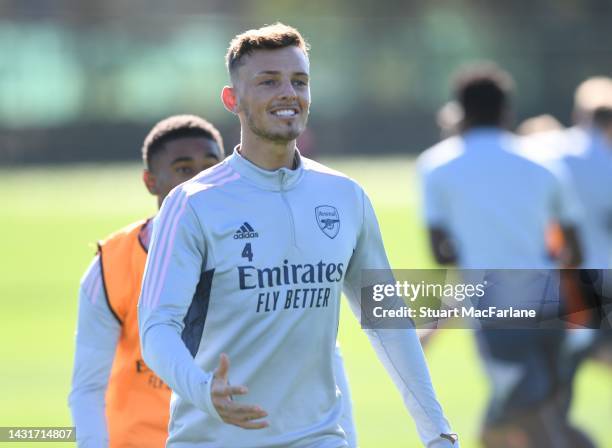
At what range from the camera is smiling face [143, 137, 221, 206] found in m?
5.59

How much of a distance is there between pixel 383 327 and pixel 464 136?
3.71 meters

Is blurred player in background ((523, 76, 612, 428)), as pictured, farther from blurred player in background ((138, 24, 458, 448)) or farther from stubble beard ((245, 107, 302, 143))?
stubble beard ((245, 107, 302, 143))

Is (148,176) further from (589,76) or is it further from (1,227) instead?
(589,76)

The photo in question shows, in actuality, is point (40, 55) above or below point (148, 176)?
above

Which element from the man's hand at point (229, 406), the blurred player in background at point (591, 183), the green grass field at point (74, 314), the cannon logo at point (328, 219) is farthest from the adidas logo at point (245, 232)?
the blurred player in background at point (591, 183)

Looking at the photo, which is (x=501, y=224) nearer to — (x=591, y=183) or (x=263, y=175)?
(x=591, y=183)

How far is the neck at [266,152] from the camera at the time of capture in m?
4.54

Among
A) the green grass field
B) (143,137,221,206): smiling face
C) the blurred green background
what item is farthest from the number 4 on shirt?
the blurred green background

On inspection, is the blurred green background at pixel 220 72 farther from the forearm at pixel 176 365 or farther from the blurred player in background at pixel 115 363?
the forearm at pixel 176 365

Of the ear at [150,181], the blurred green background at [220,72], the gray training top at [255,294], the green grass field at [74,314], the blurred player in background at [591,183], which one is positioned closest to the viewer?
the gray training top at [255,294]

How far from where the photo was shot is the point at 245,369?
4336 mm

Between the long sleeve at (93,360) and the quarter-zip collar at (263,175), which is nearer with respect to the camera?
the quarter-zip collar at (263,175)

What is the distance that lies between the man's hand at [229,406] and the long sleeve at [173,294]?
6cm

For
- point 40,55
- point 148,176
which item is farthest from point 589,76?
point 148,176
